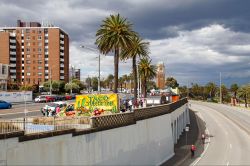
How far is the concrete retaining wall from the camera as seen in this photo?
57.9 ft

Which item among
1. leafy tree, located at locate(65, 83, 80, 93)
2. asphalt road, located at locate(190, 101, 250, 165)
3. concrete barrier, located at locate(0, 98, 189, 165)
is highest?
leafy tree, located at locate(65, 83, 80, 93)

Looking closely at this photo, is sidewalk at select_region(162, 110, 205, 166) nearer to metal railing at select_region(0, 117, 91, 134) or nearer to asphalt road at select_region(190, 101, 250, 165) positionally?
asphalt road at select_region(190, 101, 250, 165)

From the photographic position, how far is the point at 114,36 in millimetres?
53062

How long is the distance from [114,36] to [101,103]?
21.1 m

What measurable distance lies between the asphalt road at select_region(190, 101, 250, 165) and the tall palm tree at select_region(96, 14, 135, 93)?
58.0ft

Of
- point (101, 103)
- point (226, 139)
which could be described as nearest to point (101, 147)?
point (101, 103)

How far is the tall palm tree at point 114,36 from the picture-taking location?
53.0m

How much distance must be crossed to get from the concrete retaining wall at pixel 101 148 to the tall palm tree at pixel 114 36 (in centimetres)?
1617

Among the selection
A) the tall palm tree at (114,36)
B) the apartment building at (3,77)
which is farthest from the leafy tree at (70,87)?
the tall palm tree at (114,36)

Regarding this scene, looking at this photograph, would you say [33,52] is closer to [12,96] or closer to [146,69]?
[12,96]

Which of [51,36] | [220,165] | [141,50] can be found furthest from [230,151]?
[51,36]

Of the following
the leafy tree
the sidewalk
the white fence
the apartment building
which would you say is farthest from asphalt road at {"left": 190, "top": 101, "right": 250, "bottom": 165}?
the leafy tree

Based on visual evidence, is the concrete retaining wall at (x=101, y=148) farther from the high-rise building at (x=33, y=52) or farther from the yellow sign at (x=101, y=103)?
the high-rise building at (x=33, y=52)

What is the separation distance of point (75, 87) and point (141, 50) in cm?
7920
